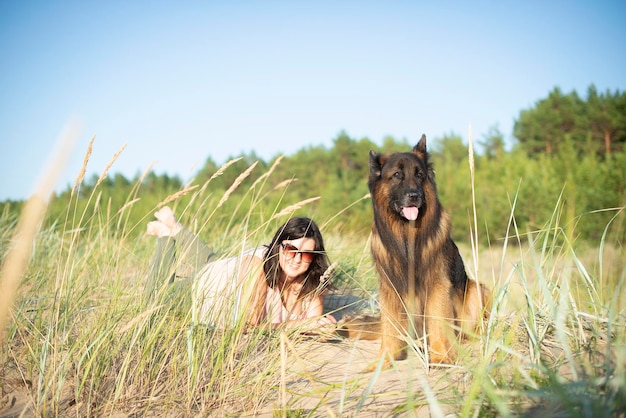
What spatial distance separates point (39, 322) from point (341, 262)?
12.4 ft

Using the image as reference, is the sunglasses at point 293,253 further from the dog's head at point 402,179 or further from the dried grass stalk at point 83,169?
the dried grass stalk at point 83,169

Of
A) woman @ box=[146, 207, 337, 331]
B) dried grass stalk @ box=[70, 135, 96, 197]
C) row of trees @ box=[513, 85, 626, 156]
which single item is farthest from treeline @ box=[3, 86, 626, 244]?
dried grass stalk @ box=[70, 135, 96, 197]

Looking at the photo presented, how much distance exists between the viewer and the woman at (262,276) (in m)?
2.82

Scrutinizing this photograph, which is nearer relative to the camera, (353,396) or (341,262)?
(353,396)

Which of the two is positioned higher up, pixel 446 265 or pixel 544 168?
pixel 544 168

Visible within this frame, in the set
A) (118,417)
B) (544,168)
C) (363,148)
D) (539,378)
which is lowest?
(118,417)

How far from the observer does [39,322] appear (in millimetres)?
2826

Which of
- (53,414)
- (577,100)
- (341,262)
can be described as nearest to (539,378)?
(53,414)

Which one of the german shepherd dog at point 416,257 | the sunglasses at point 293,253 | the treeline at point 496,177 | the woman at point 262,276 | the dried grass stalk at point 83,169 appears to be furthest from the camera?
the treeline at point 496,177

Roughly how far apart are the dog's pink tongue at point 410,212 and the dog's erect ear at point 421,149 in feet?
2.03

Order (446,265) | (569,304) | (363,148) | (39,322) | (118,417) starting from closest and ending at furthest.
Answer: (118,417) < (569,304) < (39,322) < (446,265) < (363,148)

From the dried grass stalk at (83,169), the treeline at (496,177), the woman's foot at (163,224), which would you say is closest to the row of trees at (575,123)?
the treeline at (496,177)

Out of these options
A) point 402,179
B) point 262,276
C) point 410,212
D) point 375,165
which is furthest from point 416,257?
point 262,276

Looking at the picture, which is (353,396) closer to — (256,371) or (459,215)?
(256,371)
